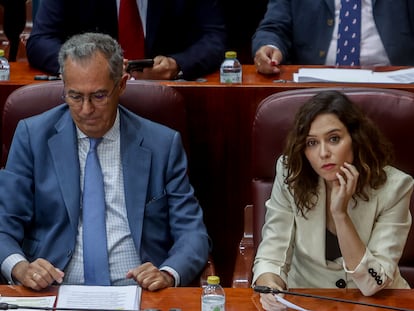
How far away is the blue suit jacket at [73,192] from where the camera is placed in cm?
221

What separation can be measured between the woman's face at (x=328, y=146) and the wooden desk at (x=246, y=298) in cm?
26

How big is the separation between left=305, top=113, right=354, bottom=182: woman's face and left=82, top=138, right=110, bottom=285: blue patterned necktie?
1.68 ft

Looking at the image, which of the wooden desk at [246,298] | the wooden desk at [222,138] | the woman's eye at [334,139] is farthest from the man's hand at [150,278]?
Result: the wooden desk at [222,138]

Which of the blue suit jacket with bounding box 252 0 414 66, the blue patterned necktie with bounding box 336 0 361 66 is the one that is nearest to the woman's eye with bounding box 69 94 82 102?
the blue suit jacket with bounding box 252 0 414 66

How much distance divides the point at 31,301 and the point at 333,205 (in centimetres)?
63

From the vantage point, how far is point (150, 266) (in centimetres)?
197

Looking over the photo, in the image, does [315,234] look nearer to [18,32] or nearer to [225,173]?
[225,173]

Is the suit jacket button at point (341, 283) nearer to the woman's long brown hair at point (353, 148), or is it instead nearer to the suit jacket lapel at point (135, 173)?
the woman's long brown hair at point (353, 148)

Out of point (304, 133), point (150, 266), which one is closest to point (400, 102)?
point (304, 133)

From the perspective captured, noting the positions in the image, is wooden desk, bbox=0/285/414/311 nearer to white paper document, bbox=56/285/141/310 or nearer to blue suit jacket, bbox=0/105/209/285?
white paper document, bbox=56/285/141/310

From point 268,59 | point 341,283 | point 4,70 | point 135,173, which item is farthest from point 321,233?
point 4,70

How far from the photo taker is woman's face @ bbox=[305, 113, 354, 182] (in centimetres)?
198

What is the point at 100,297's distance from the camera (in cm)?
182

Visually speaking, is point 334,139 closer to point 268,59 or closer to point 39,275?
point 39,275
